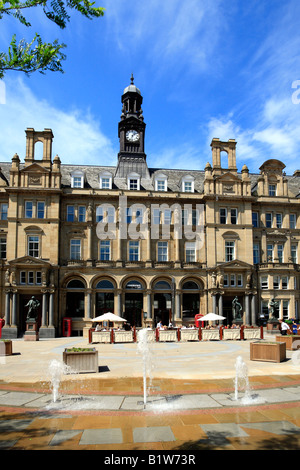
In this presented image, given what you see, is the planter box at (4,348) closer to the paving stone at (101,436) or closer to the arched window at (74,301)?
the paving stone at (101,436)

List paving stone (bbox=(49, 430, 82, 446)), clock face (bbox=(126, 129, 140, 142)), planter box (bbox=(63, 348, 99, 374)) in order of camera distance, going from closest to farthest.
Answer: paving stone (bbox=(49, 430, 82, 446)), planter box (bbox=(63, 348, 99, 374)), clock face (bbox=(126, 129, 140, 142))

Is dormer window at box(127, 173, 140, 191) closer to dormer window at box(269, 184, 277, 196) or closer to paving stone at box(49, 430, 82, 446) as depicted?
dormer window at box(269, 184, 277, 196)

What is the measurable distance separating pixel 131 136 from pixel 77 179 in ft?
36.3

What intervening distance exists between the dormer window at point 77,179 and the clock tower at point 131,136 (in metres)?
5.49

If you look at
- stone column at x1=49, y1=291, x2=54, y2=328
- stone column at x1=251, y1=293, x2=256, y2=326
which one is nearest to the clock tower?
stone column at x1=49, y1=291, x2=54, y2=328

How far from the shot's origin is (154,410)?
1009cm

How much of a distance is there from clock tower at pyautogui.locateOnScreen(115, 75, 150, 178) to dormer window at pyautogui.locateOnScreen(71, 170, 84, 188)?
18.0 feet

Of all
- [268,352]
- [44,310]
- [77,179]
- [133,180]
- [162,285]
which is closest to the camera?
[268,352]

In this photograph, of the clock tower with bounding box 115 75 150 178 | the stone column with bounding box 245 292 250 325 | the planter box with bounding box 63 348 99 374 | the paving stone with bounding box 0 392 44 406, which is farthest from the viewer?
the clock tower with bounding box 115 75 150 178

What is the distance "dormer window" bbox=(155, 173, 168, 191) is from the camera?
46.2 m

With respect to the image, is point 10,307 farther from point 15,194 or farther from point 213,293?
point 213,293

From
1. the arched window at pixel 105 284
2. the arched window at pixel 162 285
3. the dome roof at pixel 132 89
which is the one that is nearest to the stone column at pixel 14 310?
the arched window at pixel 105 284

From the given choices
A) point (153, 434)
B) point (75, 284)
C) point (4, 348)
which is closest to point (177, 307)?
point (75, 284)

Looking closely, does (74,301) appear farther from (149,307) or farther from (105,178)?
(105,178)
